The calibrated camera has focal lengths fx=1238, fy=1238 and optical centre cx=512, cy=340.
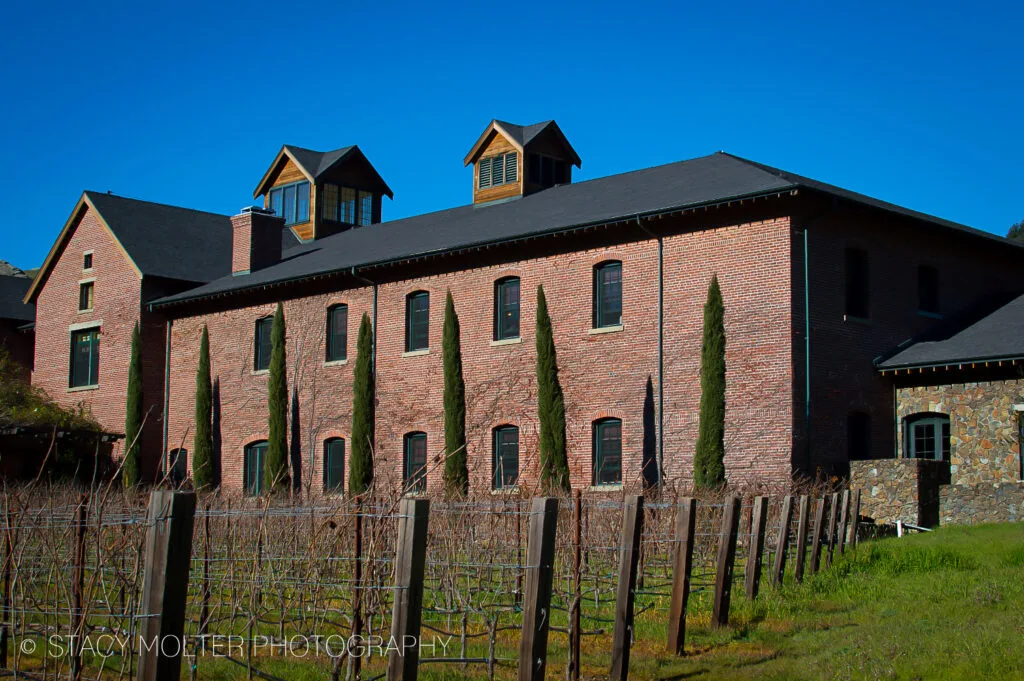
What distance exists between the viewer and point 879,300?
25.0m

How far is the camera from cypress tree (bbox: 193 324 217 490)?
32.7 m

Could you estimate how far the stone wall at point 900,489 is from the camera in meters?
21.8

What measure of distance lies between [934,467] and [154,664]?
18.0m

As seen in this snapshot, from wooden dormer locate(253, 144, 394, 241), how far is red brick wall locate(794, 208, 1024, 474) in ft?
65.6

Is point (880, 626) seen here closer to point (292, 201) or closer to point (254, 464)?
point (254, 464)

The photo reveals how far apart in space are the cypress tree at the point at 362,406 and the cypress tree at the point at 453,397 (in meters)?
2.27

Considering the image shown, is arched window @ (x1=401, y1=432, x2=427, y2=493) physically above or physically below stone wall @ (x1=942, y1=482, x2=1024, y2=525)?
above

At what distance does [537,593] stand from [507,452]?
18108 mm

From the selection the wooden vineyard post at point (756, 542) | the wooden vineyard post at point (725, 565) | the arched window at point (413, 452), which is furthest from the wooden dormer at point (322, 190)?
the wooden vineyard post at point (725, 565)

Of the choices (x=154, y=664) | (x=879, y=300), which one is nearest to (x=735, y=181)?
(x=879, y=300)

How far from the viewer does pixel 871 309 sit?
2481cm

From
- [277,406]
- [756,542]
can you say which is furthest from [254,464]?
[756,542]

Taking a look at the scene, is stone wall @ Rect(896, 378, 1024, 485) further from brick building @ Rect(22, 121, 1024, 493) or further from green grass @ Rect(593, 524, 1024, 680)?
green grass @ Rect(593, 524, 1024, 680)

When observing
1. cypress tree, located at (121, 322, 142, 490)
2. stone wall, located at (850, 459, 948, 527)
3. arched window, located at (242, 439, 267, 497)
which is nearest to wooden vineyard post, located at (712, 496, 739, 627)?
stone wall, located at (850, 459, 948, 527)
